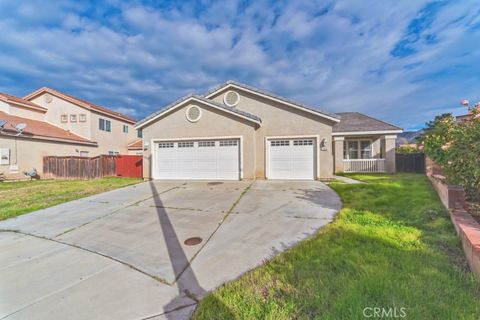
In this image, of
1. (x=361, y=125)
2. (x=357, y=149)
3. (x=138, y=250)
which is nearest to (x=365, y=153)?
(x=357, y=149)

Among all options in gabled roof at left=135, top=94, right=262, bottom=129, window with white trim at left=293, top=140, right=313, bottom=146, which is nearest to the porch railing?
window with white trim at left=293, top=140, right=313, bottom=146

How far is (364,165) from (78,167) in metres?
20.3

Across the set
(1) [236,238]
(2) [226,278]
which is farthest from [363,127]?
(2) [226,278]

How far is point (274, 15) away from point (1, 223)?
1354cm

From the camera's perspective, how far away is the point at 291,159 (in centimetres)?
1198

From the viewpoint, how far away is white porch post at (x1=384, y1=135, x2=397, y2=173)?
14457mm

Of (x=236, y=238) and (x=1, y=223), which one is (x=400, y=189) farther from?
(x=1, y=223)

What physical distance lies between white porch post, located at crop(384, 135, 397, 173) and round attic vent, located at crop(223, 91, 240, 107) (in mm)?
10090

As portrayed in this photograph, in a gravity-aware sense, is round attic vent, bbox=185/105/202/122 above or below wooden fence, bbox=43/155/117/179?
above

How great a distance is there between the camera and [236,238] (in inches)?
176

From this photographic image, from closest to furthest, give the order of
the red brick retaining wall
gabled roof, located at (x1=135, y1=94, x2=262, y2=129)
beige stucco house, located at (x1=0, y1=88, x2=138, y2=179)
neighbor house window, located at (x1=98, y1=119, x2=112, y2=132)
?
the red brick retaining wall → gabled roof, located at (x1=135, y1=94, x2=262, y2=129) → beige stucco house, located at (x1=0, y1=88, x2=138, y2=179) → neighbor house window, located at (x1=98, y1=119, x2=112, y2=132)

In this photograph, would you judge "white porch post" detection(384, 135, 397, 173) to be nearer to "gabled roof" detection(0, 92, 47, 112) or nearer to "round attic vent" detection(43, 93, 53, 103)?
"round attic vent" detection(43, 93, 53, 103)

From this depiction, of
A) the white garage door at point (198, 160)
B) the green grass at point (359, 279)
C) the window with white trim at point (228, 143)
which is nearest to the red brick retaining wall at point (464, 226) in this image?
the green grass at point (359, 279)

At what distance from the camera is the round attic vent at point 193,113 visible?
40.5 ft
